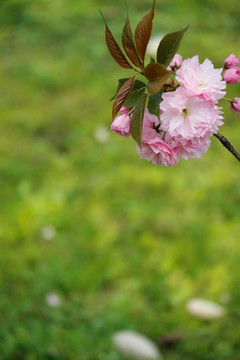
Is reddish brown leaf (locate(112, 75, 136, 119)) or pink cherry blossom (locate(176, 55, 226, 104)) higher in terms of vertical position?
pink cherry blossom (locate(176, 55, 226, 104))

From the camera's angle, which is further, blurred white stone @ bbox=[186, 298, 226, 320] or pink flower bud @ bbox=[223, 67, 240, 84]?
blurred white stone @ bbox=[186, 298, 226, 320]

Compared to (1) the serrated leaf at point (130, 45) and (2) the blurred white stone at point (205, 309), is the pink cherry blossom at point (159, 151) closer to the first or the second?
(1) the serrated leaf at point (130, 45)

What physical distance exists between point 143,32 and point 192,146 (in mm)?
167

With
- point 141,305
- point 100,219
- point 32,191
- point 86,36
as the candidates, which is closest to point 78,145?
point 32,191

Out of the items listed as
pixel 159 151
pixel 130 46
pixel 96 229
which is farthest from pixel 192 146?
pixel 96 229

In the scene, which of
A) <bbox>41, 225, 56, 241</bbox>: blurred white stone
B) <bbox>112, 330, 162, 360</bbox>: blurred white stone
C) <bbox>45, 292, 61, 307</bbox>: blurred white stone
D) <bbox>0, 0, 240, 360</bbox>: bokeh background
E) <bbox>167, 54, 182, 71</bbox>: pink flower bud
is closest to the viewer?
<bbox>167, 54, 182, 71</bbox>: pink flower bud

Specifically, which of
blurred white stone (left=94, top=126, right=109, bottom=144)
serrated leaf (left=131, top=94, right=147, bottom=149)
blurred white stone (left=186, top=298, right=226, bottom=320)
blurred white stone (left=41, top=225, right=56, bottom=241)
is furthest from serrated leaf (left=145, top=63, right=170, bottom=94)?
blurred white stone (left=94, top=126, right=109, bottom=144)

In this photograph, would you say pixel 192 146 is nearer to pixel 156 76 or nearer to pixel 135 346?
pixel 156 76

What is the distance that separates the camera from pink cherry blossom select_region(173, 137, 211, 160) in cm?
71

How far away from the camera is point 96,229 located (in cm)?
266

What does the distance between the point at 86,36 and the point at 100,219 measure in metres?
2.42

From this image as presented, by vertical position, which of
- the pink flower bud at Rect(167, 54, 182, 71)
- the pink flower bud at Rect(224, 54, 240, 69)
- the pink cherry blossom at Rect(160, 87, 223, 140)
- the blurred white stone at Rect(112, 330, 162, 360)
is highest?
the pink flower bud at Rect(224, 54, 240, 69)

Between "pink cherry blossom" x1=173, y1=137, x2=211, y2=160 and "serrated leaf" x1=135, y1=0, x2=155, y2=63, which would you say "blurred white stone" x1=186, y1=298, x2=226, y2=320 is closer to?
"pink cherry blossom" x1=173, y1=137, x2=211, y2=160

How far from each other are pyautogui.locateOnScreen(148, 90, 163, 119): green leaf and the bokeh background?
5.09 ft
